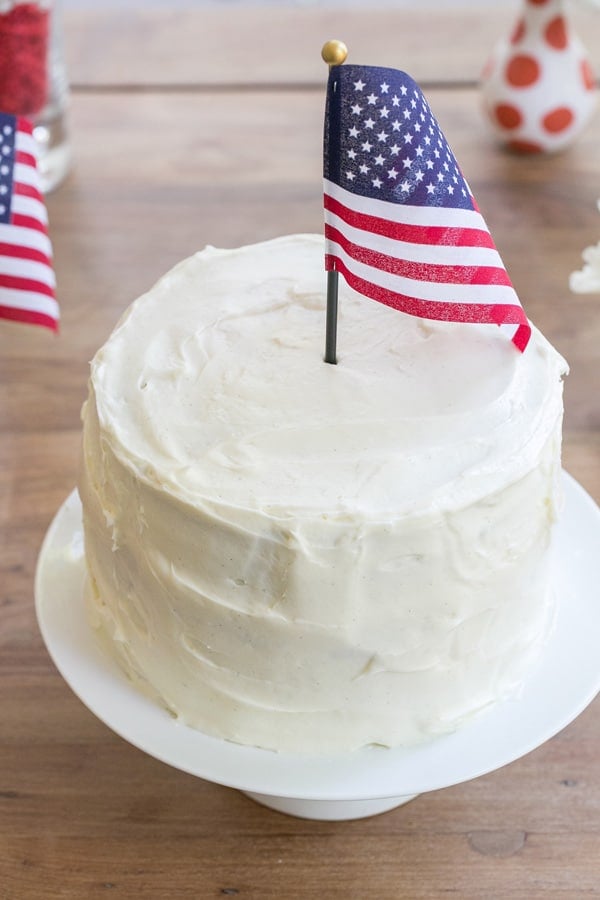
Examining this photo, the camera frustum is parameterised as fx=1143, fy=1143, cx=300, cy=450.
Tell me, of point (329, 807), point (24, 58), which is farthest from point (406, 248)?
point (24, 58)

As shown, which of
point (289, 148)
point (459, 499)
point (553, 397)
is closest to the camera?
point (459, 499)

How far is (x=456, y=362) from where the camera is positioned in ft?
3.73

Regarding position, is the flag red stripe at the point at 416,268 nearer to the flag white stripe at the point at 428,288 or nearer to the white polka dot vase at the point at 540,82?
the flag white stripe at the point at 428,288

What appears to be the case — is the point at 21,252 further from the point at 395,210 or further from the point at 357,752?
the point at 357,752

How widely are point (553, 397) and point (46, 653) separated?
71cm

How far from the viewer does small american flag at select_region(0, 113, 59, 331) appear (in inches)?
53.0

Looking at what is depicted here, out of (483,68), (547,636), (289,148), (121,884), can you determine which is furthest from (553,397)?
(483,68)

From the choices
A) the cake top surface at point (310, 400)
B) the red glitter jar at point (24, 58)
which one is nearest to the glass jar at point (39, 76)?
the red glitter jar at point (24, 58)

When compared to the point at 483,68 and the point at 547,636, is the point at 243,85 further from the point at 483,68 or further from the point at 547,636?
the point at 547,636

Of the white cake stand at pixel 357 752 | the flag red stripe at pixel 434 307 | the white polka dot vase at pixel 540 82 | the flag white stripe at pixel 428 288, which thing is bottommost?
the white cake stand at pixel 357 752

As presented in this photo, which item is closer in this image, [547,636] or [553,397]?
[553,397]

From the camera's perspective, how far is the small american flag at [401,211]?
3.34ft

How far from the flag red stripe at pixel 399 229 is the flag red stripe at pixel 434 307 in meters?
0.05

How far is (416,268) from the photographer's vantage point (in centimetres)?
107
